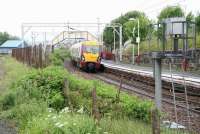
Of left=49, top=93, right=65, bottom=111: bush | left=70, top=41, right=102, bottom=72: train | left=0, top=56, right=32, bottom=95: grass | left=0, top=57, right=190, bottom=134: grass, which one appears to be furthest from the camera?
left=70, top=41, right=102, bottom=72: train

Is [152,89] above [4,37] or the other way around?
the other way around

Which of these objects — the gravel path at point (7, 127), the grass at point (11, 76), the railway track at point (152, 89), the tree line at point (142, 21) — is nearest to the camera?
the gravel path at point (7, 127)

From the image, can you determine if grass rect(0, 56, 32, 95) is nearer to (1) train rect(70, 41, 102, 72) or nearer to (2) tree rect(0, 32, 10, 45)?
(1) train rect(70, 41, 102, 72)

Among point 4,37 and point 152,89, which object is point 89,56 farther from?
point 4,37

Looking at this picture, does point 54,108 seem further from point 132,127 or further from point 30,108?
point 132,127

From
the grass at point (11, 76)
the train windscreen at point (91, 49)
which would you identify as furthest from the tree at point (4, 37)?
the grass at point (11, 76)

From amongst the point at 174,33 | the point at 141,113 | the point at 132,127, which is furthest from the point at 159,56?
the point at 132,127

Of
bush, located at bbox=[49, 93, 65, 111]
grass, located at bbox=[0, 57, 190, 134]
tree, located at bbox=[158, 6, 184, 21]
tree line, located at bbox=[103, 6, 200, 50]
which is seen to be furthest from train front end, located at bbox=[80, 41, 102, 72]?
bush, located at bbox=[49, 93, 65, 111]

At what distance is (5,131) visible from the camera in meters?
11.3

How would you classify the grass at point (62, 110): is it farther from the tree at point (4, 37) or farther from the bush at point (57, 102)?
the tree at point (4, 37)

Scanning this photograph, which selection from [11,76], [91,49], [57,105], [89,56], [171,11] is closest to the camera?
[57,105]

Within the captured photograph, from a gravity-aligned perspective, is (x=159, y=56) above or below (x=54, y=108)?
above

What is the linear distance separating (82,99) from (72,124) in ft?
15.7

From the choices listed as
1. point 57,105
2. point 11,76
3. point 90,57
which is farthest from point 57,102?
point 90,57
